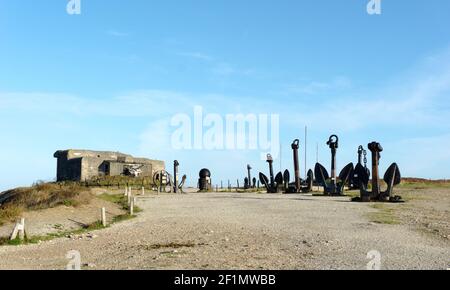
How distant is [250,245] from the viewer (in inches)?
492

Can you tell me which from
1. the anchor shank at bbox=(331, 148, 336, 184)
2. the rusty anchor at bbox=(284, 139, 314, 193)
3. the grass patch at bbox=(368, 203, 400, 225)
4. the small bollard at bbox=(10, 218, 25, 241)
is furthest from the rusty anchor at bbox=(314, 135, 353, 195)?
the small bollard at bbox=(10, 218, 25, 241)

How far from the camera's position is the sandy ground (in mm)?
10172

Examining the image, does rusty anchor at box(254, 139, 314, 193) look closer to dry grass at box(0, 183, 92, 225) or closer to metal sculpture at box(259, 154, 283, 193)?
metal sculpture at box(259, 154, 283, 193)

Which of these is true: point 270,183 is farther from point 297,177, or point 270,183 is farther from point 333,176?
point 333,176

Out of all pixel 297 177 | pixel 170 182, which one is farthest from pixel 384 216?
pixel 170 182

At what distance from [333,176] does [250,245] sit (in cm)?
2404

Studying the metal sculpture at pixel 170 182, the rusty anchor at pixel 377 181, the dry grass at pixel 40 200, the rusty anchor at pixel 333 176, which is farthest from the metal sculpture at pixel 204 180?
the rusty anchor at pixel 377 181

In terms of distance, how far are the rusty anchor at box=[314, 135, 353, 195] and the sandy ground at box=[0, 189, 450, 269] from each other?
46.0 ft

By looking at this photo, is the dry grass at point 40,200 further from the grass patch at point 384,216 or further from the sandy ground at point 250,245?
the grass patch at point 384,216

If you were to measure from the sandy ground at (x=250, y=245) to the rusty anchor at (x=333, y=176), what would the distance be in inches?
552

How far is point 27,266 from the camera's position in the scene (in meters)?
10.5
